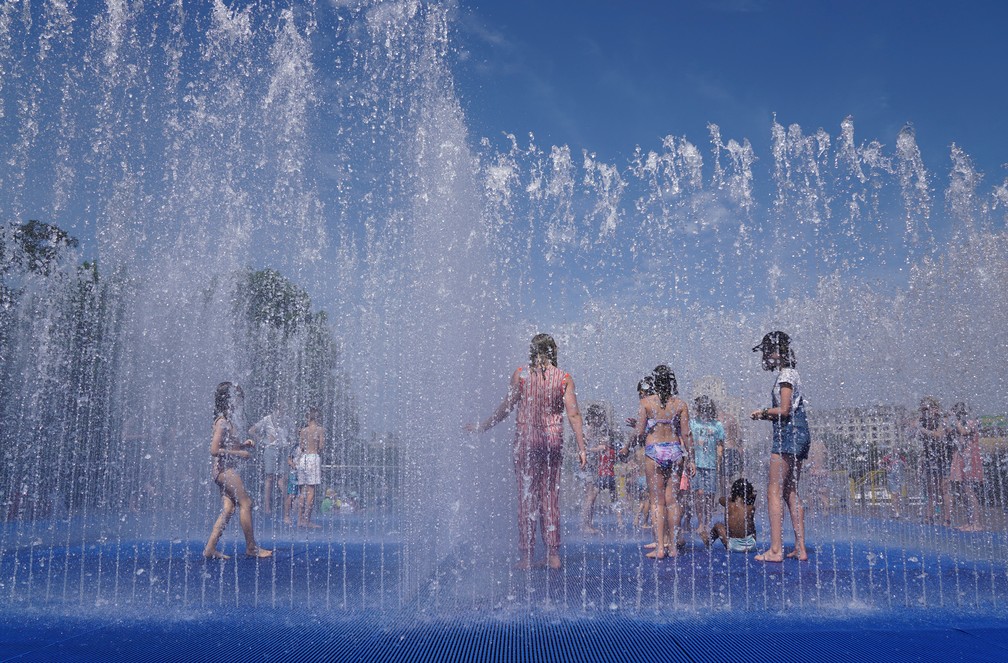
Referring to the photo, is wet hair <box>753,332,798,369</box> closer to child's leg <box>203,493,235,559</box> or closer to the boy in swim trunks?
child's leg <box>203,493,235,559</box>

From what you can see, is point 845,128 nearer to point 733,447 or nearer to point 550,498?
point 733,447

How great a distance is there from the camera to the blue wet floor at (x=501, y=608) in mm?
2824

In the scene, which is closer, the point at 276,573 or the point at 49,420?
the point at 276,573

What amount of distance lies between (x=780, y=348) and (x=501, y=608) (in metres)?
2.94

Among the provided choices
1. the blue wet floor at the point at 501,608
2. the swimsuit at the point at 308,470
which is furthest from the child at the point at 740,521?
the swimsuit at the point at 308,470

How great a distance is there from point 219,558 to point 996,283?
487 inches

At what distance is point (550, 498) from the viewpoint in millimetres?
4902

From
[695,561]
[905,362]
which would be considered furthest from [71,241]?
[905,362]

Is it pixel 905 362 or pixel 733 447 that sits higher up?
pixel 905 362

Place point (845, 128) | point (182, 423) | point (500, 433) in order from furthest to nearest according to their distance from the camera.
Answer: point (182, 423) → point (845, 128) → point (500, 433)

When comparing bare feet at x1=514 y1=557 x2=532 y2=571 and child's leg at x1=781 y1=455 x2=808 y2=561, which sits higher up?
child's leg at x1=781 y1=455 x2=808 y2=561

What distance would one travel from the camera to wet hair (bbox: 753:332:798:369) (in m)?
5.13

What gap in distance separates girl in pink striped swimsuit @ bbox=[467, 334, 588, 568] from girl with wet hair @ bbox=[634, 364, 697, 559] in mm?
803

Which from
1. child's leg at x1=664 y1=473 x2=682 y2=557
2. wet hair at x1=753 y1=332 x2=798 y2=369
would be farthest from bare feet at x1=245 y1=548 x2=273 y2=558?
wet hair at x1=753 y1=332 x2=798 y2=369
